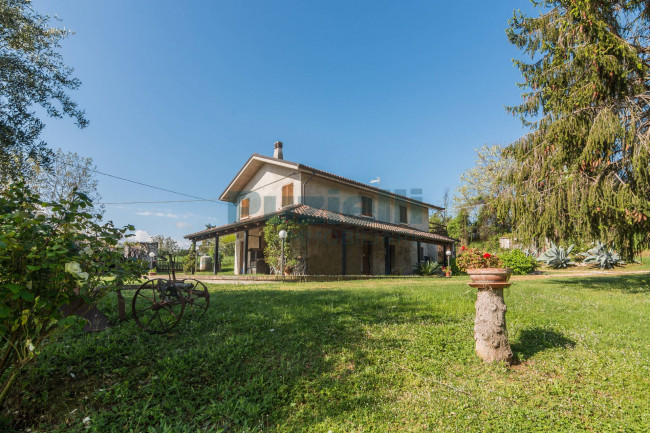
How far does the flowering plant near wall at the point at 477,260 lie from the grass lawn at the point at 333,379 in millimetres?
1089

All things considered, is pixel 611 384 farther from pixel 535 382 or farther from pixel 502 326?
pixel 502 326

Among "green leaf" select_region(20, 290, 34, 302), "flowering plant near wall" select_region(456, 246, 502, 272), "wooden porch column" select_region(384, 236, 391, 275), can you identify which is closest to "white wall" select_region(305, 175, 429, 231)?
"wooden porch column" select_region(384, 236, 391, 275)

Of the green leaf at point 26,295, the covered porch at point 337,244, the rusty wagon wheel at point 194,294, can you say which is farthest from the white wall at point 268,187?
the green leaf at point 26,295

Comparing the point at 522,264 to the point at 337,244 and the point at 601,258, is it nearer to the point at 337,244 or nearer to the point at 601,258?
the point at 601,258

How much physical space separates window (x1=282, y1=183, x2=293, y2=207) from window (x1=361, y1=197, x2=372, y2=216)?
4.66 meters

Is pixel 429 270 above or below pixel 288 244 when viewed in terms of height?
below

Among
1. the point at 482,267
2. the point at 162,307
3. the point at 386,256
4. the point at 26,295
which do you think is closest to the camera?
the point at 26,295

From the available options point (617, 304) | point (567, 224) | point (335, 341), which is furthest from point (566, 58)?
point (335, 341)

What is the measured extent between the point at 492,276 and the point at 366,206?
15.2 m

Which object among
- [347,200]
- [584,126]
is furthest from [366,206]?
[584,126]

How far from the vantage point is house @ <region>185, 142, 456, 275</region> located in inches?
608

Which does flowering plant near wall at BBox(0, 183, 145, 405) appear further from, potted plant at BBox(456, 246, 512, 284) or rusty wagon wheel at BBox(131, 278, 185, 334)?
potted plant at BBox(456, 246, 512, 284)

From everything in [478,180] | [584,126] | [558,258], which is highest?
[478,180]

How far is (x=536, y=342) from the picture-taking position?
4.50m
